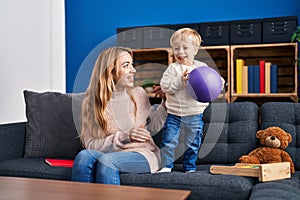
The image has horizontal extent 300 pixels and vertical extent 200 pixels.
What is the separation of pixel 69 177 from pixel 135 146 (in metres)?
0.37

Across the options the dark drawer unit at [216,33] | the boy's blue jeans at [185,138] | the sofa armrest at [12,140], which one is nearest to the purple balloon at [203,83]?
the boy's blue jeans at [185,138]

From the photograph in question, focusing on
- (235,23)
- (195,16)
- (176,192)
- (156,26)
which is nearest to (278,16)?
(235,23)

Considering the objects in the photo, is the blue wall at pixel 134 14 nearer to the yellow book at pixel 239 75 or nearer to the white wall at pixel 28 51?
the white wall at pixel 28 51

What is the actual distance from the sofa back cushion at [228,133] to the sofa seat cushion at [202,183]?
12.7 inches

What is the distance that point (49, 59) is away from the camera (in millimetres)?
4586

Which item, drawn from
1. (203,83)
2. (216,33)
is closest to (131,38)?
(216,33)

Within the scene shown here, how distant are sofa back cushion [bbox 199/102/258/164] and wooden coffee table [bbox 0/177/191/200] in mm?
911

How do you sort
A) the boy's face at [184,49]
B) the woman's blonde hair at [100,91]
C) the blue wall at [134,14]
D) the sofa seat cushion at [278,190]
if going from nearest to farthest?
1. the sofa seat cushion at [278,190]
2. the boy's face at [184,49]
3. the woman's blonde hair at [100,91]
4. the blue wall at [134,14]

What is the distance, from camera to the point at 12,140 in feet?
A: 8.39

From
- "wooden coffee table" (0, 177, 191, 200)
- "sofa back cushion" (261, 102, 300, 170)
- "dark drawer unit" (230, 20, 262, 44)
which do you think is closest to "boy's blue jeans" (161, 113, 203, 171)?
"sofa back cushion" (261, 102, 300, 170)

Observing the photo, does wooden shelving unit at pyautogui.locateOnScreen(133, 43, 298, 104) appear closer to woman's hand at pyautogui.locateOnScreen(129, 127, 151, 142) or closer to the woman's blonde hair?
the woman's blonde hair

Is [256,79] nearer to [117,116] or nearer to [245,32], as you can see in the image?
[245,32]

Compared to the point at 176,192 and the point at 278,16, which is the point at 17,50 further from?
the point at 176,192

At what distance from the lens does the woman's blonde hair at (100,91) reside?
2.29 meters
